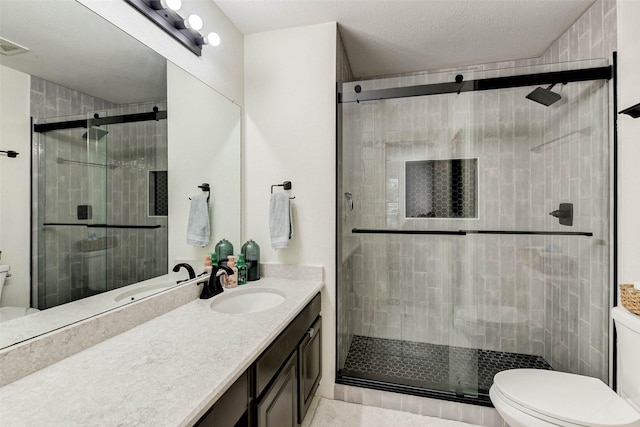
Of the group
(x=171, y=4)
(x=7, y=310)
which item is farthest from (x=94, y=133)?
(x=171, y=4)

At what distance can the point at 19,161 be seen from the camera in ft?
2.66

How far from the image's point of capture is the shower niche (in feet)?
6.49

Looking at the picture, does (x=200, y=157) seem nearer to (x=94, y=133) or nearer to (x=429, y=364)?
(x=94, y=133)

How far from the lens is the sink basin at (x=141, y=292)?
116 centimetres

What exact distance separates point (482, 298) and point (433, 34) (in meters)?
1.95

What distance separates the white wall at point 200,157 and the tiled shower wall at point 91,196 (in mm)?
102

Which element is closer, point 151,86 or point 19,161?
point 19,161

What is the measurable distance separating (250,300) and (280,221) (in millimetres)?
536

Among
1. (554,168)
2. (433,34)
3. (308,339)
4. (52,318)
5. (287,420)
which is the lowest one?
(287,420)

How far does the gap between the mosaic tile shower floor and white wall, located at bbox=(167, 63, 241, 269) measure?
1.29 metres

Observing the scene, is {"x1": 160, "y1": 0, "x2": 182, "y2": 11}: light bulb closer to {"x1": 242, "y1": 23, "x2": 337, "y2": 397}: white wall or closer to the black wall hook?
{"x1": 242, "y1": 23, "x2": 337, "y2": 397}: white wall

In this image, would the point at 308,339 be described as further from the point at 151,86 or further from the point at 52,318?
the point at 151,86

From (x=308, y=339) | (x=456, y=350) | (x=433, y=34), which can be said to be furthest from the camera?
(x=433, y=34)

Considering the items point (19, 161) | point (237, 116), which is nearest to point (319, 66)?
point (237, 116)
